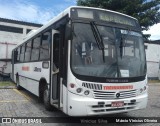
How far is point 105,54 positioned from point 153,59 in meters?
27.7

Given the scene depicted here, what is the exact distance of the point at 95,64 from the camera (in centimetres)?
670

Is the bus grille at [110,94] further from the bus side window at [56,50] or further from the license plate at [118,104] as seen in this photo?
the bus side window at [56,50]

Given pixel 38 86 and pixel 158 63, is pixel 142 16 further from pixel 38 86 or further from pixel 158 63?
pixel 38 86

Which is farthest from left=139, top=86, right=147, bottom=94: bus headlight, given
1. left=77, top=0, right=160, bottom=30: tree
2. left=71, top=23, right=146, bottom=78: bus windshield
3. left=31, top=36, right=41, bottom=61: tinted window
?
left=77, top=0, right=160, bottom=30: tree

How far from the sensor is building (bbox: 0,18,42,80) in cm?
2339

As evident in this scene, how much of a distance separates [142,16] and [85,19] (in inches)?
652

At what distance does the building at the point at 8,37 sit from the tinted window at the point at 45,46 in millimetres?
14392

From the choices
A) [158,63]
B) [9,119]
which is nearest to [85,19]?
[9,119]

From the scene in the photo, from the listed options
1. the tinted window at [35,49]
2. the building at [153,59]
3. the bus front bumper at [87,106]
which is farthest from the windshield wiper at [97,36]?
the building at [153,59]

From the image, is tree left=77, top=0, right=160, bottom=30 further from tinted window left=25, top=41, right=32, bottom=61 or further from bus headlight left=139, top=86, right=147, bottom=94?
bus headlight left=139, top=86, right=147, bottom=94

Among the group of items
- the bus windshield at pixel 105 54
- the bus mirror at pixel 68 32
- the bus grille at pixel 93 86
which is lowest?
the bus grille at pixel 93 86

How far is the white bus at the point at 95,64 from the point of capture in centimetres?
651

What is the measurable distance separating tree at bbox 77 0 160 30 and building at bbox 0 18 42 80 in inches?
247

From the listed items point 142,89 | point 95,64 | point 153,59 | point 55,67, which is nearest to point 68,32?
point 95,64
